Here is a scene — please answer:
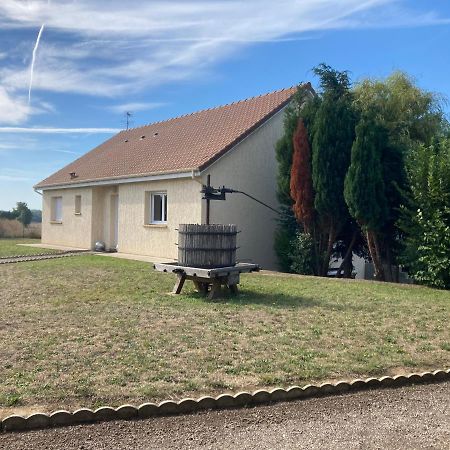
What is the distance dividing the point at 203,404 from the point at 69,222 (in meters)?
19.7

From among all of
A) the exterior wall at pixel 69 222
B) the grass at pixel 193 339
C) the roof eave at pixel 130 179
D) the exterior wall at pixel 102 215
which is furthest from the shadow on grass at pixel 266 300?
the exterior wall at pixel 69 222

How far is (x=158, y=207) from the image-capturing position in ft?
59.5

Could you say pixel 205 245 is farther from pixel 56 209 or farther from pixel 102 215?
pixel 56 209

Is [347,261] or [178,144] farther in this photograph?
[178,144]

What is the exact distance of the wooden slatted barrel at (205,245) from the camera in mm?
9680

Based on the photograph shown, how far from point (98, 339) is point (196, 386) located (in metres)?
2.03

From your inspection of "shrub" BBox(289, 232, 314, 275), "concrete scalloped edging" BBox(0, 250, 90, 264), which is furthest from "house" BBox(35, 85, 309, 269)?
"shrub" BBox(289, 232, 314, 275)

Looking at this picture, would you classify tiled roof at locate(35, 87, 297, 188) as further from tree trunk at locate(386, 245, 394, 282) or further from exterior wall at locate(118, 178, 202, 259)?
tree trunk at locate(386, 245, 394, 282)

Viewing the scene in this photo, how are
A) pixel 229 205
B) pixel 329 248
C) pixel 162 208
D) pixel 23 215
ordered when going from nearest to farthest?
pixel 329 248
pixel 229 205
pixel 162 208
pixel 23 215

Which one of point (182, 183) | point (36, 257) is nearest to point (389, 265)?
point (182, 183)

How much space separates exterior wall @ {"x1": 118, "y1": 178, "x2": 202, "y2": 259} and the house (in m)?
0.03

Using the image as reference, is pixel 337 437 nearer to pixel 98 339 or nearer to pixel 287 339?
pixel 287 339

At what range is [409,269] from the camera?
41.7ft

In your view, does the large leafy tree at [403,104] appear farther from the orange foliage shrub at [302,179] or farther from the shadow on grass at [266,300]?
the shadow on grass at [266,300]
